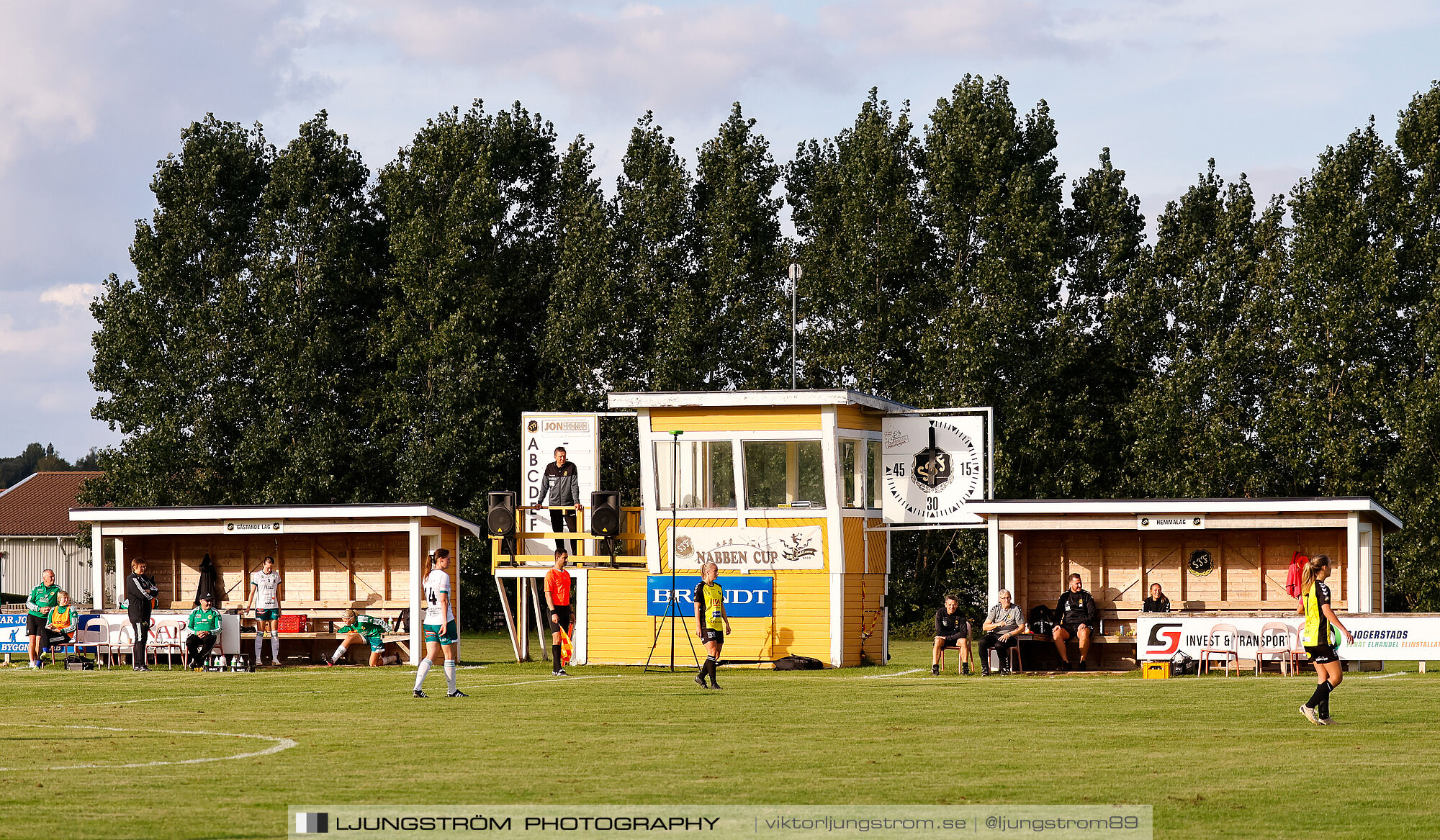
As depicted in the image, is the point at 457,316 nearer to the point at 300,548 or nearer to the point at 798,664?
the point at 300,548

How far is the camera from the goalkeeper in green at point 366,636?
3055cm

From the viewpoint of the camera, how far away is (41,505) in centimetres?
7644

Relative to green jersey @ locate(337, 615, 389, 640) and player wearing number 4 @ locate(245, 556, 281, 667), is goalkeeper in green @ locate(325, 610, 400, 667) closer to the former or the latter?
green jersey @ locate(337, 615, 389, 640)

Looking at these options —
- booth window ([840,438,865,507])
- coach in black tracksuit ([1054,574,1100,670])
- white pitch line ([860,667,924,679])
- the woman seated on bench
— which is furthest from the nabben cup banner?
coach in black tracksuit ([1054,574,1100,670])

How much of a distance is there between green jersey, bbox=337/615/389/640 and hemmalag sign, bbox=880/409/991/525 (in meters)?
9.16

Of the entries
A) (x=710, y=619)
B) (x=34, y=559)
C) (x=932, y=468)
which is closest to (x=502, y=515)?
(x=932, y=468)

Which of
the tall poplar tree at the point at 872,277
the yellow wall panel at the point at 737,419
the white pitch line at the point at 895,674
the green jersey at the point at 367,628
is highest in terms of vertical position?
the tall poplar tree at the point at 872,277

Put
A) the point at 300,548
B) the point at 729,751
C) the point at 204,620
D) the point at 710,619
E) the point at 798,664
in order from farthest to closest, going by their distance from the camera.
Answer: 1. the point at 300,548
2. the point at 204,620
3. the point at 798,664
4. the point at 710,619
5. the point at 729,751

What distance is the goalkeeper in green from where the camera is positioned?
3055cm

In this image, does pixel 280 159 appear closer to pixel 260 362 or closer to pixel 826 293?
pixel 260 362

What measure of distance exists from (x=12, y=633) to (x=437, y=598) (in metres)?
14.2

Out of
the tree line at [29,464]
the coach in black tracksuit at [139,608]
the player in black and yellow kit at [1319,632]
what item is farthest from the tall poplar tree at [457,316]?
the tree line at [29,464]

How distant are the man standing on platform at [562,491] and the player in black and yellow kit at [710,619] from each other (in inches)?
317

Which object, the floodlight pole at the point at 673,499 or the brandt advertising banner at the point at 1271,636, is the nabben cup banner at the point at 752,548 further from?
the brandt advertising banner at the point at 1271,636
